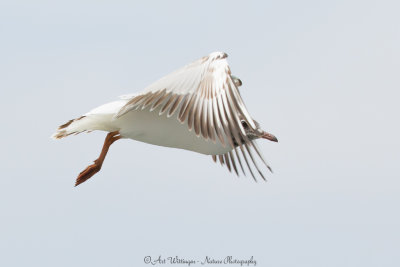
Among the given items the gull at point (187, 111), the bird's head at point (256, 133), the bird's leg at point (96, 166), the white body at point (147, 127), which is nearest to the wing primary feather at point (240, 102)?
the gull at point (187, 111)

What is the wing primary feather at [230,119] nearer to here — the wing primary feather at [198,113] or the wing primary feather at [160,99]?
the wing primary feather at [198,113]

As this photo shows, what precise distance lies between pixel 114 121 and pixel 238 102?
71.5 inches

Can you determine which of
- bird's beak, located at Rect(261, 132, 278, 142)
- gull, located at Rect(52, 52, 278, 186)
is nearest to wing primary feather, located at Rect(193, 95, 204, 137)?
gull, located at Rect(52, 52, 278, 186)

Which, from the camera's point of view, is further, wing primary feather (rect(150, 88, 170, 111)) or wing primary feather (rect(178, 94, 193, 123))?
wing primary feather (rect(150, 88, 170, 111))

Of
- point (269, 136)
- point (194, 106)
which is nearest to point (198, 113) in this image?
point (194, 106)

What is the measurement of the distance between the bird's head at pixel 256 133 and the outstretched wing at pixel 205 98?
69.7 inches

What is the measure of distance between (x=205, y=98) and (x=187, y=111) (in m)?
0.25

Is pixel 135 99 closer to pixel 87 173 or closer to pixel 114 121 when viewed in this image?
pixel 114 121

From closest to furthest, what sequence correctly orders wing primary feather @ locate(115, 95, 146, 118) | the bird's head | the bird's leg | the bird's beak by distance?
wing primary feather @ locate(115, 95, 146, 118), the bird's leg, the bird's head, the bird's beak

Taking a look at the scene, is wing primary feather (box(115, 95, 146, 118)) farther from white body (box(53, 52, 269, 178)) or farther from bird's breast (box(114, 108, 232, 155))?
bird's breast (box(114, 108, 232, 155))

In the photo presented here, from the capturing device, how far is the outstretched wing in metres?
10.0

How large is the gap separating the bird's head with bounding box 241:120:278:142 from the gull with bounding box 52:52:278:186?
84cm

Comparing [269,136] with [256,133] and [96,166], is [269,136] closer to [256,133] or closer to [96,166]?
[256,133]

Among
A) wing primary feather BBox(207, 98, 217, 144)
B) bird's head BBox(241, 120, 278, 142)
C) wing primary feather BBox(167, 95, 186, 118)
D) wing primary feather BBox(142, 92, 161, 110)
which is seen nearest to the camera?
wing primary feather BBox(207, 98, 217, 144)
